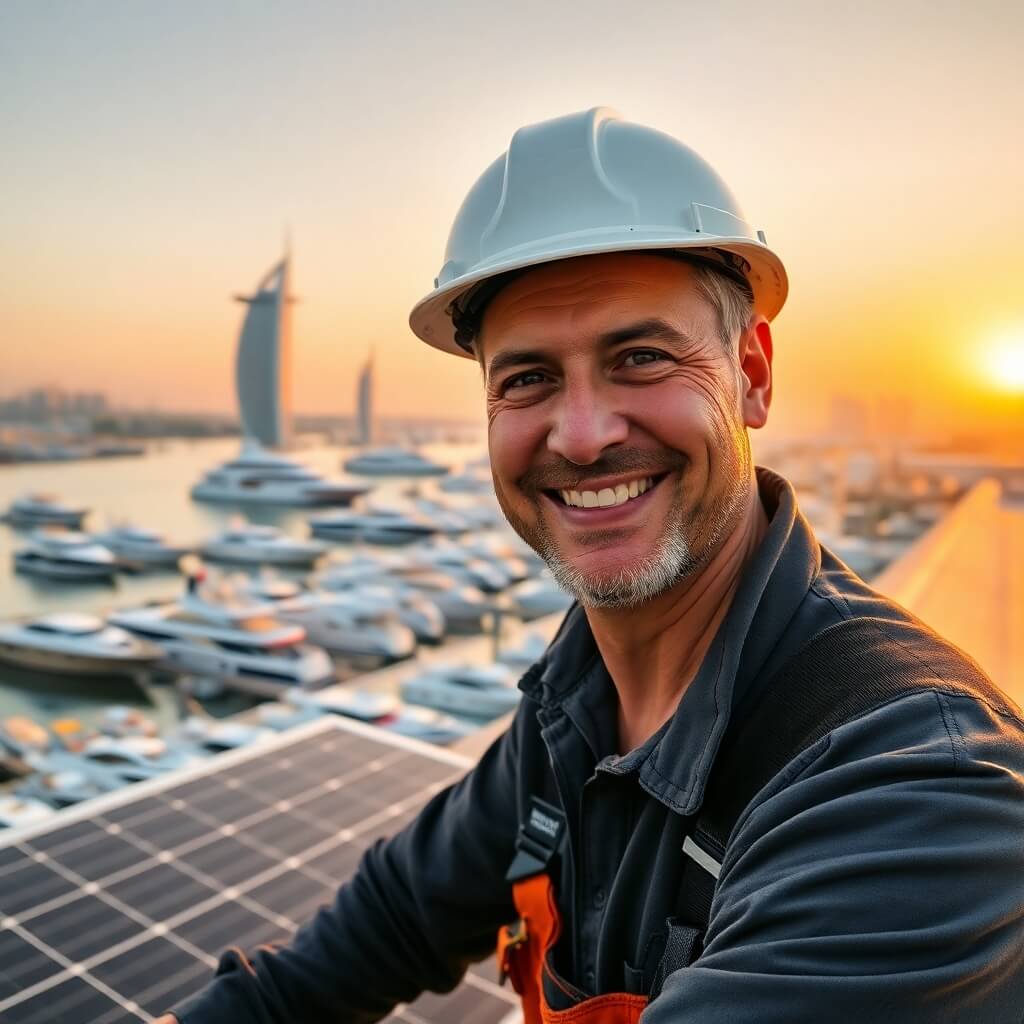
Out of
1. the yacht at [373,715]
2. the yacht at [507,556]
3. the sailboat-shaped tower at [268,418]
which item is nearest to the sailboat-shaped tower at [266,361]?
the sailboat-shaped tower at [268,418]

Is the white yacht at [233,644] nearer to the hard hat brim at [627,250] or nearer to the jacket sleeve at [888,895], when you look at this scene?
the hard hat brim at [627,250]

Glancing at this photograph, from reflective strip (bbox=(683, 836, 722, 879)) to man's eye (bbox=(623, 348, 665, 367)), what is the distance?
2.00 feet

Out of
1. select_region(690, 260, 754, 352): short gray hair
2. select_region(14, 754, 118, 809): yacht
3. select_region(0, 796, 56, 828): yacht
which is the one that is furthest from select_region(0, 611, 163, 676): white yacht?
select_region(690, 260, 754, 352): short gray hair

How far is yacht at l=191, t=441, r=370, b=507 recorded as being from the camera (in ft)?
157

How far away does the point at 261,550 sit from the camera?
34750mm

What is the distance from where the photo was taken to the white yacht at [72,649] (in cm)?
2031

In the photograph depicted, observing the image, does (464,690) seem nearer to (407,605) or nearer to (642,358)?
(407,605)

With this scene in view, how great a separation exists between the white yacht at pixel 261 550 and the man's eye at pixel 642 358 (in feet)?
113

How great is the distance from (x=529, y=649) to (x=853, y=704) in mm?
18334

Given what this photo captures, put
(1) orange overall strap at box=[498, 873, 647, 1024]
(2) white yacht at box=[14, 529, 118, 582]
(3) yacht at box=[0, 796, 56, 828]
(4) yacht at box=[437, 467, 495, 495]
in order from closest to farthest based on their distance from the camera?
(1) orange overall strap at box=[498, 873, 647, 1024] → (3) yacht at box=[0, 796, 56, 828] → (2) white yacht at box=[14, 529, 118, 582] → (4) yacht at box=[437, 467, 495, 495]

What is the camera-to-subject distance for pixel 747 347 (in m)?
1.33

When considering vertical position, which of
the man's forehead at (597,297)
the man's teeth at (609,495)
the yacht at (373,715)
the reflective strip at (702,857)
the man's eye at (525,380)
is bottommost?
the yacht at (373,715)

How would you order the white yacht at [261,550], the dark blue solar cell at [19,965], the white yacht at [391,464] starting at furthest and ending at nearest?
the white yacht at [391,464] → the white yacht at [261,550] → the dark blue solar cell at [19,965]

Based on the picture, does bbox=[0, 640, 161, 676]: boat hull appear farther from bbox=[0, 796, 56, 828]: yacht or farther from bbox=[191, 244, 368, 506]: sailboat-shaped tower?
bbox=[191, 244, 368, 506]: sailboat-shaped tower
